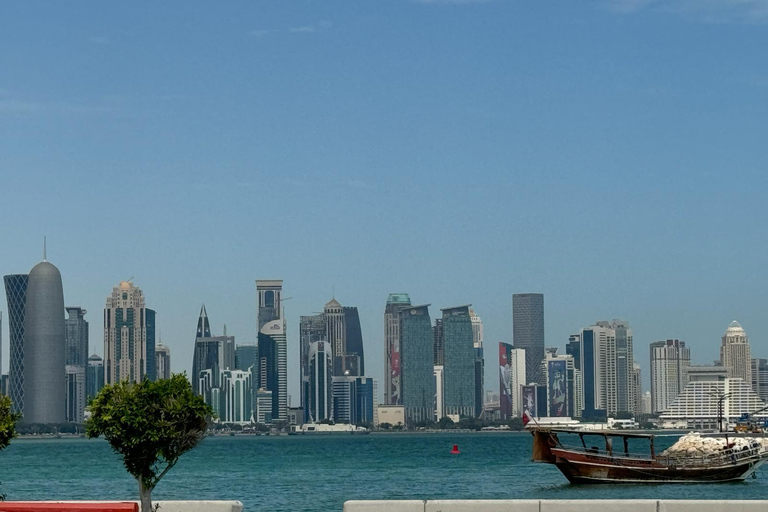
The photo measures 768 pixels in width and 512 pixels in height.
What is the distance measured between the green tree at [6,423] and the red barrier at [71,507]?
1778 millimetres

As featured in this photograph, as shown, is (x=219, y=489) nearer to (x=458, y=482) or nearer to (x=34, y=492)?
(x=34, y=492)

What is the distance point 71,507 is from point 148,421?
323 cm

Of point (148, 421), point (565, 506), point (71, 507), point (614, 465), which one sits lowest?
point (614, 465)

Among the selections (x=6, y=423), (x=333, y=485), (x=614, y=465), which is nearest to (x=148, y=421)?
(x=6, y=423)

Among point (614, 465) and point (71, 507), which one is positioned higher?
point (71, 507)

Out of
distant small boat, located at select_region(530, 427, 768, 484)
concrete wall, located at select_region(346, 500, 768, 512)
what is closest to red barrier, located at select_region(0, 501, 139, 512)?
concrete wall, located at select_region(346, 500, 768, 512)

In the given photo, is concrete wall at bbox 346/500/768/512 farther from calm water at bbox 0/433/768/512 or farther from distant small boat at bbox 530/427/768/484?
distant small boat at bbox 530/427/768/484

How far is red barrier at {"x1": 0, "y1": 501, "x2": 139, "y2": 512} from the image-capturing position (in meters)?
28.1

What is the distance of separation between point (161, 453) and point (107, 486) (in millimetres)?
53550

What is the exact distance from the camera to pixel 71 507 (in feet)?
93.7

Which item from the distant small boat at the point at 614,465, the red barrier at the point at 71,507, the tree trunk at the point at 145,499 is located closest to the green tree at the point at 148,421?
the tree trunk at the point at 145,499

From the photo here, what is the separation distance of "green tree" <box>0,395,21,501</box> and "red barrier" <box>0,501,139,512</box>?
178 centimetres

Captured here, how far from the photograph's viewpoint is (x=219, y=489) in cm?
8056

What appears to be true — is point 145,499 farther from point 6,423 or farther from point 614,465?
point 614,465
